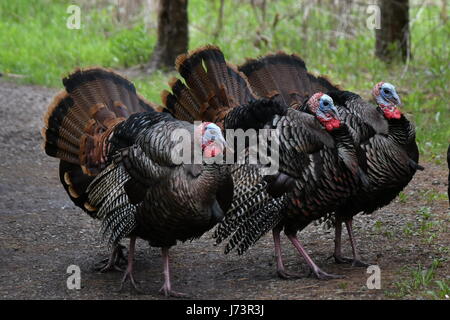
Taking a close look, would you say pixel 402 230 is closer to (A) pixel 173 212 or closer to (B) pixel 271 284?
(B) pixel 271 284

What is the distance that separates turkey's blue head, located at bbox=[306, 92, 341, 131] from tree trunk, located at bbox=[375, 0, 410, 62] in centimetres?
563

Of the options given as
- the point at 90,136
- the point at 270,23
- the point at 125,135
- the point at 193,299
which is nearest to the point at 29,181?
the point at 90,136

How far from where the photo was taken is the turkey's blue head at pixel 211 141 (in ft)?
→ 14.7

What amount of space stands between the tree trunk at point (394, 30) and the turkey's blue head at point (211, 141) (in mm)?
6356

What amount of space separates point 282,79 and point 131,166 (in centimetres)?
178

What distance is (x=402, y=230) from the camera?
19.4 feet

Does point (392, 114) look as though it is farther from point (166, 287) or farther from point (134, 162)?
point (166, 287)

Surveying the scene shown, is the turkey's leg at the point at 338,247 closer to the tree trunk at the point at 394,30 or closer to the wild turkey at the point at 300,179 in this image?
the wild turkey at the point at 300,179

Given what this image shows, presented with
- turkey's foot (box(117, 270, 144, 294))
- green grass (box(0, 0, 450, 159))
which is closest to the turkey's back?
turkey's foot (box(117, 270, 144, 294))

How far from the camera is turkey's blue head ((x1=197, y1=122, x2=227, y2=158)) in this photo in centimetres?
448

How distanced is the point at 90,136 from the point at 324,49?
22.5ft

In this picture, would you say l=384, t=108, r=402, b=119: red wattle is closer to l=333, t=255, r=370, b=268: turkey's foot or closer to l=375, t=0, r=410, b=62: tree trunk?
l=333, t=255, r=370, b=268: turkey's foot

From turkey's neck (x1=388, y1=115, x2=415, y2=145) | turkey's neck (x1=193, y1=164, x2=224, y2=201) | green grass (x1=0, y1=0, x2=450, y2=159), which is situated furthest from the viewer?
green grass (x1=0, y1=0, x2=450, y2=159)

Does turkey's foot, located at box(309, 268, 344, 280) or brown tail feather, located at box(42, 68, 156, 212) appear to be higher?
brown tail feather, located at box(42, 68, 156, 212)
